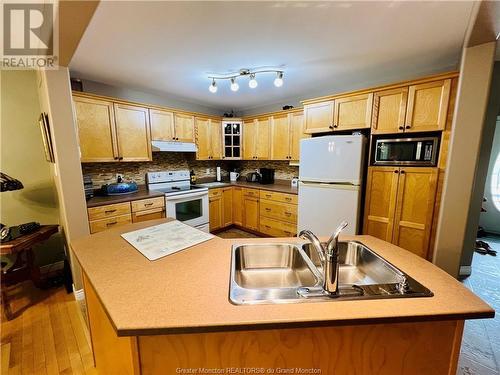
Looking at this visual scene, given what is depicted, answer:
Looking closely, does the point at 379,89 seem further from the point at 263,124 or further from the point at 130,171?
the point at 130,171

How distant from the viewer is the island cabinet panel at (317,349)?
2.61 ft

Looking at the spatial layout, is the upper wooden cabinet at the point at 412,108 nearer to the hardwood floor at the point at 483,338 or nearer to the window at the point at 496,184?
the hardwood floor at the point at 483,338

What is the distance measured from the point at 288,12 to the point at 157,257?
180 cm

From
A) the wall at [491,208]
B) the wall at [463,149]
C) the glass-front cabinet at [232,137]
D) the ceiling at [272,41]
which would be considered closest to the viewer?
the ceiling at [272,41]

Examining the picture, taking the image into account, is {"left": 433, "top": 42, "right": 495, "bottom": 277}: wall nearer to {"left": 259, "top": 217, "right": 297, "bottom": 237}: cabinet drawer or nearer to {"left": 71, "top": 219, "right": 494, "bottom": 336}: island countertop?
{"left": 71, "top": 219, "right": 494, "bottom": 336}: island countertop

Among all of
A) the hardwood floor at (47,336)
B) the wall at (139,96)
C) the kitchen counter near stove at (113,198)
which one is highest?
the wall at (139,96)

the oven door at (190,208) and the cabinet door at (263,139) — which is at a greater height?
the cabinet door at (263,139)

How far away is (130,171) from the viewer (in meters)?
3.19

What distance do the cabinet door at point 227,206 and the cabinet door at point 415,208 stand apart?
2.56 metres

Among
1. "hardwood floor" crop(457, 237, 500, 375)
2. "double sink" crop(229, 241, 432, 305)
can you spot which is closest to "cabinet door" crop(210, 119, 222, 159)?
"double sink" crop(229, 241, 432, 305)

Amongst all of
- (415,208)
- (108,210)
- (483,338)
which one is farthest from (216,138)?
(483,338)

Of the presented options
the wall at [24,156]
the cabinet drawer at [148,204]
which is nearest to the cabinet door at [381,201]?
the cabinet drawer at [148,204]

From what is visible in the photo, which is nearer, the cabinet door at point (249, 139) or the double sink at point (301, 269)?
the double sink at point (301, 269)

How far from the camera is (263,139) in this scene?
148 inches
